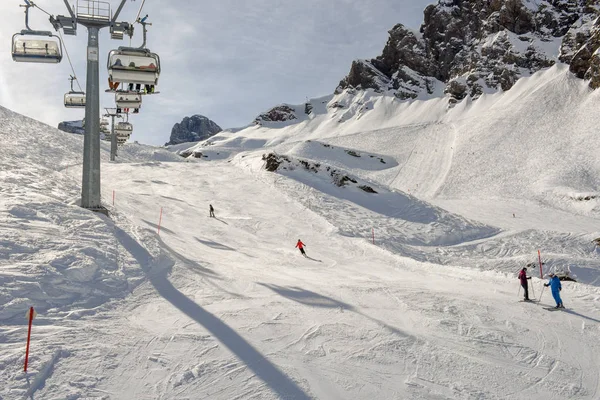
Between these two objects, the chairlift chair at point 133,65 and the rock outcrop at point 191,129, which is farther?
the rock outcrop at point 191,129

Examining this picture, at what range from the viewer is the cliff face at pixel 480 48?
241ft

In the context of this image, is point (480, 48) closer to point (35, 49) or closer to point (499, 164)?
point (499, 164)

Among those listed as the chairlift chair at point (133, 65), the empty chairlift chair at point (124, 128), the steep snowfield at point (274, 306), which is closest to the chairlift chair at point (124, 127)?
the empty chairlift chair at point (124, 128)

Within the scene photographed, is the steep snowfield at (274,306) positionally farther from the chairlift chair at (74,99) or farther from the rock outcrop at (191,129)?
the rock outcrop at (191,129)

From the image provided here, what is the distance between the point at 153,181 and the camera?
Result: 115 ft

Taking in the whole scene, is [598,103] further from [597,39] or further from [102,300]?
[102,300]

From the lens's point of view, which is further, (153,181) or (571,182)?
(571,182)

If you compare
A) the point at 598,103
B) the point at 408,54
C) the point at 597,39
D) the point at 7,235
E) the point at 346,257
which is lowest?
the point at 346,257

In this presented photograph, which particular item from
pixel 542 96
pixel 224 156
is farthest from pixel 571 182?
pixel 224 156

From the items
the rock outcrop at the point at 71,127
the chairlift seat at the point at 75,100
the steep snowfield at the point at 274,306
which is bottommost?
the steep snowfield at the point at 274,306

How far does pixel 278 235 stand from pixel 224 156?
59.9 meters

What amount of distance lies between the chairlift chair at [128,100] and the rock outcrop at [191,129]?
560ft

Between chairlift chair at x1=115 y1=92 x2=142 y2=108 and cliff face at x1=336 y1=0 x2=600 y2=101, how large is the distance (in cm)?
6504

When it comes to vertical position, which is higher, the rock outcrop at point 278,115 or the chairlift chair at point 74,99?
the rock outcrop at point 278,115
